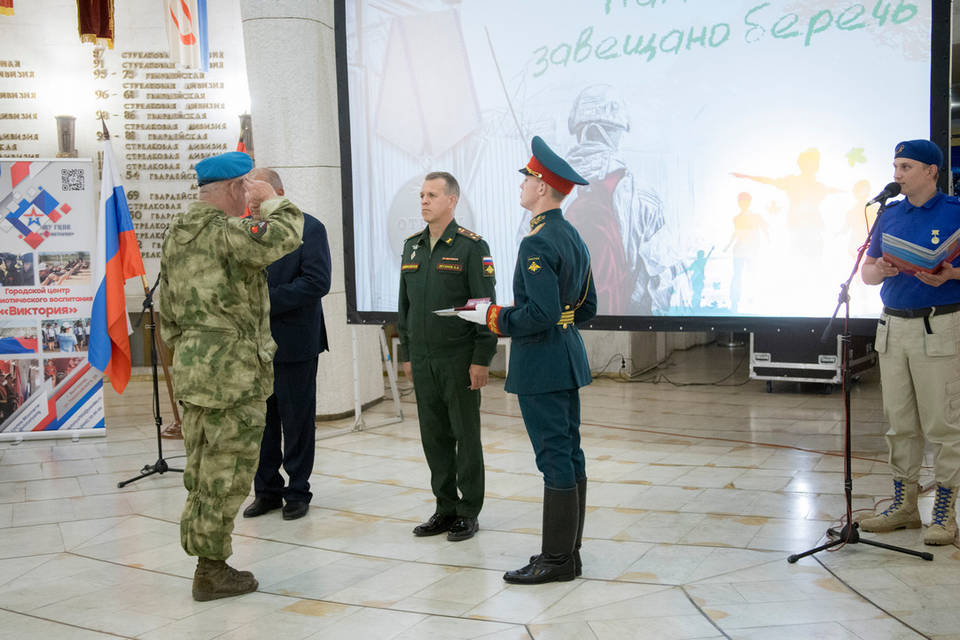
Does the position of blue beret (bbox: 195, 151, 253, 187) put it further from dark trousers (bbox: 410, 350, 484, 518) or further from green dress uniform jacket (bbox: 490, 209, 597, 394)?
dark trousers (bbox: 410, 350, 484, 518)

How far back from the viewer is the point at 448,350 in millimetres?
3980

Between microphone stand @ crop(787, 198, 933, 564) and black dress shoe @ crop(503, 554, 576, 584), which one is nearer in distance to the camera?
black dress shoe @ crop(503, 554, 576, 584)

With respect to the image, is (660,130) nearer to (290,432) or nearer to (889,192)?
(889,192)

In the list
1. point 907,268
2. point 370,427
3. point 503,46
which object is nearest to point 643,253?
point 503,46

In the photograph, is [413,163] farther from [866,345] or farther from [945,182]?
[866,345]

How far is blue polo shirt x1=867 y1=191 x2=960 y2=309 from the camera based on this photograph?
3664mm

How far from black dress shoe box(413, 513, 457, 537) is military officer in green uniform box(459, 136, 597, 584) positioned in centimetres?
75

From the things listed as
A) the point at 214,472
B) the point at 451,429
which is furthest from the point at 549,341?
the point at 214,472

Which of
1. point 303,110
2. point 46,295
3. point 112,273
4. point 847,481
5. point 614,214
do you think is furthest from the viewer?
point 303,110

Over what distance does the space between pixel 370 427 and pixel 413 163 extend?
6.56 feet

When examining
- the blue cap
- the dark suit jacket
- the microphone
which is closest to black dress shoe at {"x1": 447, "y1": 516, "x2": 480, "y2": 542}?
the dark suit jacket

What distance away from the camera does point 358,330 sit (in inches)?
282

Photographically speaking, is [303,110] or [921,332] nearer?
[921,332]

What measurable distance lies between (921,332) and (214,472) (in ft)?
9.42
